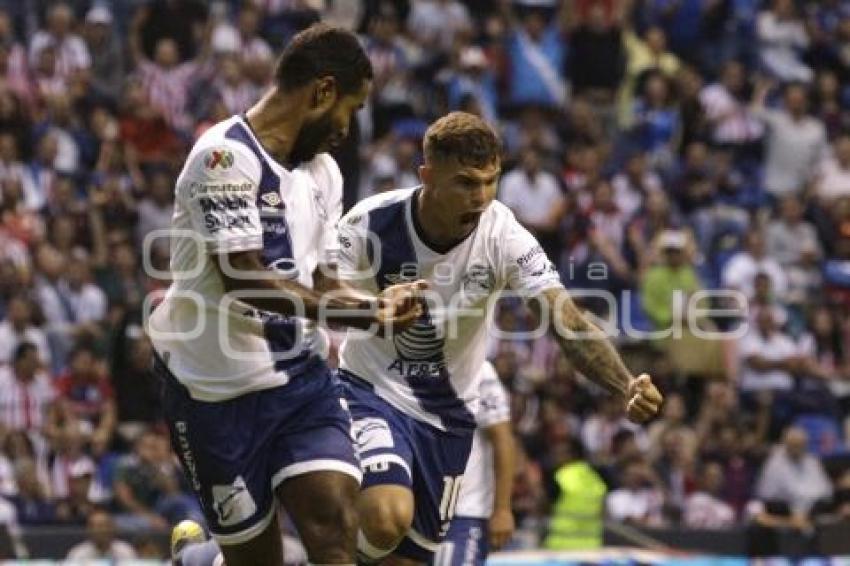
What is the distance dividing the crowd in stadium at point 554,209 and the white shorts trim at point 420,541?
655 centimetres

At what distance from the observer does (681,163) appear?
76.7ft

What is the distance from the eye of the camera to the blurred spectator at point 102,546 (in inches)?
640

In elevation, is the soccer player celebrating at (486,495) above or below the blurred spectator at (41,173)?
below

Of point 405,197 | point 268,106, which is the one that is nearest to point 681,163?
point 405,197

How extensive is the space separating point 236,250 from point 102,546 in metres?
7.83

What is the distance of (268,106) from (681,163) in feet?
48.0

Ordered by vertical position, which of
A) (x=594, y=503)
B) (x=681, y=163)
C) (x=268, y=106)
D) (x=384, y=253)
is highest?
(x=268, y=106)

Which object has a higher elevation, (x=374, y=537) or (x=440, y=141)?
(x=440, y=141)

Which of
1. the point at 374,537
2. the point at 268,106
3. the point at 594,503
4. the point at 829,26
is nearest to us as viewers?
the point at 268,106

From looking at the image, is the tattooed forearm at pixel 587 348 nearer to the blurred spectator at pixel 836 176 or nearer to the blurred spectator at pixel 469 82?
the blurred spectator at pixel 469 82

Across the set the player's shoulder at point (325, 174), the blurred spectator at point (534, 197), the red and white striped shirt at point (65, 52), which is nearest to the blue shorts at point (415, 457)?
the player's shoulder at point (325, 174)

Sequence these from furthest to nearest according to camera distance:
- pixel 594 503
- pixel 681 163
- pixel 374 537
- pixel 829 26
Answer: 1. pixel 829 26
2. pixel 681 163
3. pixel 594 503
4. pixel 374 537

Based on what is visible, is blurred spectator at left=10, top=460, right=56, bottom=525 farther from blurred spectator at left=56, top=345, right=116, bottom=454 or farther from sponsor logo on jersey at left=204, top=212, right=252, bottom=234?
sponsor logo on jersey at left=204, top=212, right=252, bottom=234

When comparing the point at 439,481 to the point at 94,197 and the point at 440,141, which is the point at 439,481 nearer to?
the point at 440,141
